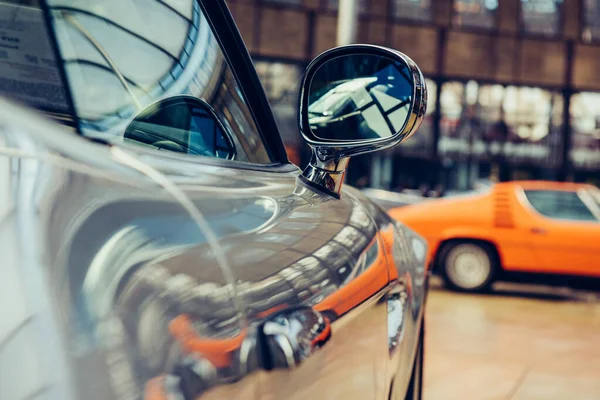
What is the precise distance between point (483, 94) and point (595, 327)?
1681 cm

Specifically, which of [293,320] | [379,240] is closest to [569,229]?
[379,240]

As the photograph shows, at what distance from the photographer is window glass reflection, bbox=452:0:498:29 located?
77.9 feet

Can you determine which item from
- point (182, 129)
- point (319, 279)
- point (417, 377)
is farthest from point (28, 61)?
point (417, 377)

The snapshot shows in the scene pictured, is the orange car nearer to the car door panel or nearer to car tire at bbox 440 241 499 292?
car tire at bbox 440 241 499 292

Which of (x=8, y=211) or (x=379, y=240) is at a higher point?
(x=8, y=211)

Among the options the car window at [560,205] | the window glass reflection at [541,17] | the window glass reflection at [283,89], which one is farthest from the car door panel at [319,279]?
the window glass reflection at [541,17]

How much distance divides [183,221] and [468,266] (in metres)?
9.17

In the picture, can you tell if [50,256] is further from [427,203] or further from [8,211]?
[427,203]

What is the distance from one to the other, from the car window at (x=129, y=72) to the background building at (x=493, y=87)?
20898 mm

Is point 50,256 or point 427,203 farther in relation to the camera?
point 427,203

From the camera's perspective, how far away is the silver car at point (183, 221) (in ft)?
2.52

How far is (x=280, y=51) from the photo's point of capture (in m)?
22.4

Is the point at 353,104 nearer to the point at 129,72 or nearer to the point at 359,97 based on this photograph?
the point at 359,97

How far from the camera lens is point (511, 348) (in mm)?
6551
